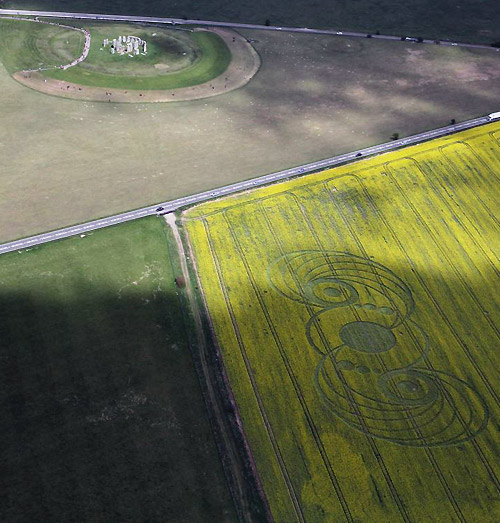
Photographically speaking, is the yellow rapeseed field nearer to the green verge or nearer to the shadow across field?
the shadow across field

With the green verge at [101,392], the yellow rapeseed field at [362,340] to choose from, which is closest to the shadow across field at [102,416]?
the green verge at [101,392]

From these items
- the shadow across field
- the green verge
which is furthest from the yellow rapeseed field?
the green verge

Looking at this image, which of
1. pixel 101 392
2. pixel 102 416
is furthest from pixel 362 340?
pixel 102 416

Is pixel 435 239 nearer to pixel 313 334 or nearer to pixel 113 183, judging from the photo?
pixel 313 334

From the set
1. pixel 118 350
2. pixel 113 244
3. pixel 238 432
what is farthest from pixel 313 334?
pixel 113 244

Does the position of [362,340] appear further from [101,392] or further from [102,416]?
[102,416]

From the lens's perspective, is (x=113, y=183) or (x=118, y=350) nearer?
(x=118, y=350)
